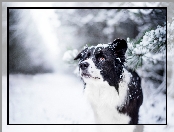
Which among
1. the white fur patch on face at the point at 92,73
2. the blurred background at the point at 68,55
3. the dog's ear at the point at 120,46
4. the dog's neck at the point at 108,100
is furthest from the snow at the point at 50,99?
the dog's ear at the point at 120,46

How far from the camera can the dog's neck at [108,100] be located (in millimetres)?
3900

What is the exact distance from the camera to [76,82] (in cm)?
402

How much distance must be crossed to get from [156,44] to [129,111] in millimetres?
783

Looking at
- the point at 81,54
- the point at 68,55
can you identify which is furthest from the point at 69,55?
the point at 81,54

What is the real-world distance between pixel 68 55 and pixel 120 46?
569mm

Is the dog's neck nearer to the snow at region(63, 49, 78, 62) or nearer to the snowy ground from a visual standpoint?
the snowy ground

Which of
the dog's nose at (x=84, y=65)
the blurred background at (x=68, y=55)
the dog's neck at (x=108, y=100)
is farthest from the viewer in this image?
the blurred background at (x=68, y=55)

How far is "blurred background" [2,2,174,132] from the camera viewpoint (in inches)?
159

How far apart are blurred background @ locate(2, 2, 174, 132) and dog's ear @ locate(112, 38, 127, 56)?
0.26 ft

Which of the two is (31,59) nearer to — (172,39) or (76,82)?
(76,82)

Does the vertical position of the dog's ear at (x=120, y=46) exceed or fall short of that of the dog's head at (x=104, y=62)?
it exceeds it

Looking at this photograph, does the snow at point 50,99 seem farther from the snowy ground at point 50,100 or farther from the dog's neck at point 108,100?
the dog's neck at point 108,100

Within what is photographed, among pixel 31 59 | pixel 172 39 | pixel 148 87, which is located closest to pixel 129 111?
pixel 148 87

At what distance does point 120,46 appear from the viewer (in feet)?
13.0
